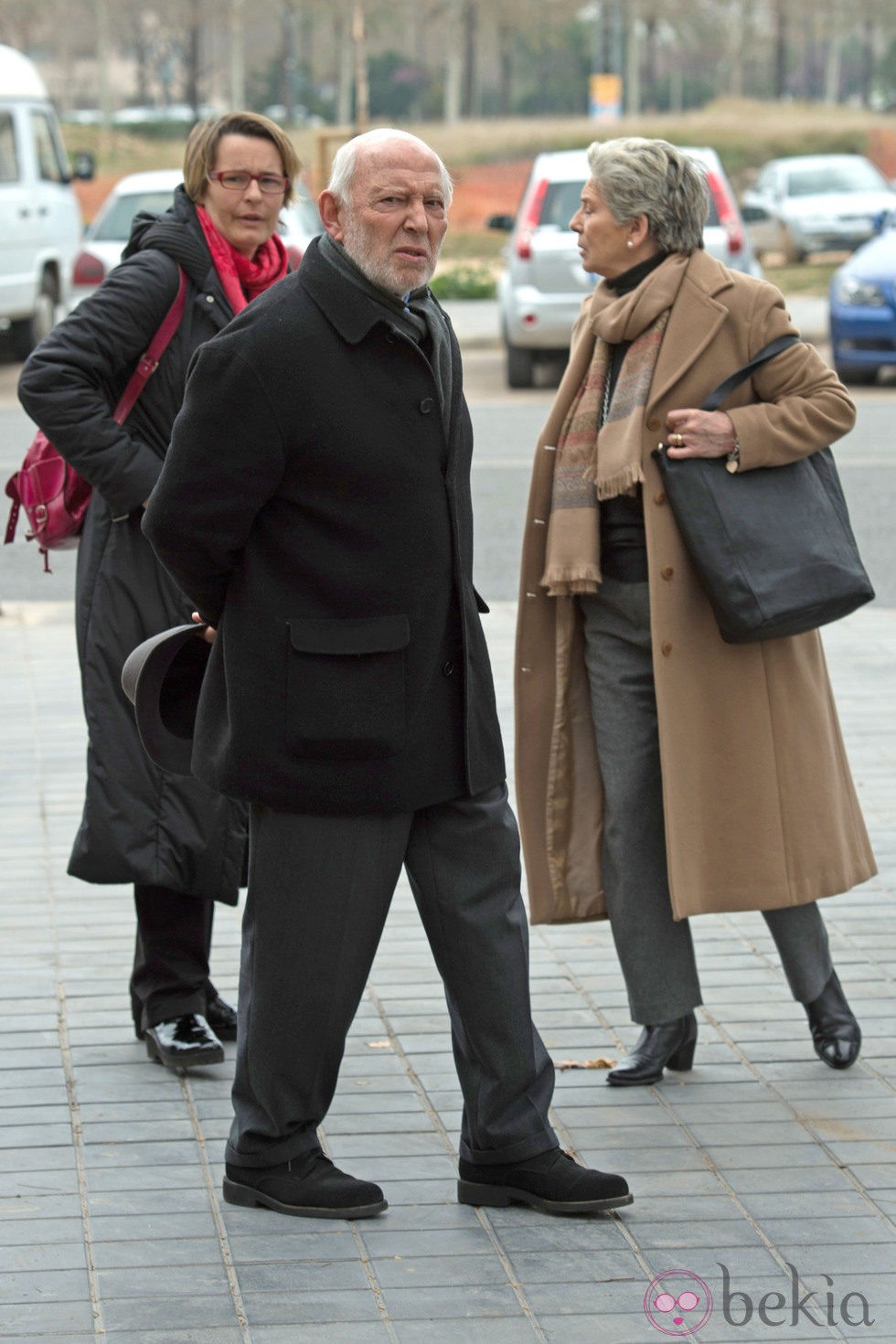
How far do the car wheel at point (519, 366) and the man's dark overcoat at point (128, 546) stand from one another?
13.4 metres

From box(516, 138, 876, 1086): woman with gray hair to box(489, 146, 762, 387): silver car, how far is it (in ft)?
40.4

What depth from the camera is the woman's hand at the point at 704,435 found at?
4.10 m

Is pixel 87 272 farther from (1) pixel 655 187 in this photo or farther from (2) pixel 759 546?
(2) pixel 759 546

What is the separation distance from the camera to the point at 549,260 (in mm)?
17062

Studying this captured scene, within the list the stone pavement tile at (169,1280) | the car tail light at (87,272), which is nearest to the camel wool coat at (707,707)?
the stone pavement tile at (169,1280)

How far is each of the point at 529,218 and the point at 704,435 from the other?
13.7 meters

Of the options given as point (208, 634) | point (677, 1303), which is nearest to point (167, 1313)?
point (677, 1303)

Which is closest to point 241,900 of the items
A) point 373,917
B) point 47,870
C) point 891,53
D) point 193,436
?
point 47,870

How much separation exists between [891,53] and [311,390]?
270 feet

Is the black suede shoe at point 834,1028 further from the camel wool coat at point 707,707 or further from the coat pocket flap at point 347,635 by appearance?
the coat pocket flap at point 347,635

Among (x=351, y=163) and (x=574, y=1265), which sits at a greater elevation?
(x=351, y=163)

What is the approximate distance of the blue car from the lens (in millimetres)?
16281

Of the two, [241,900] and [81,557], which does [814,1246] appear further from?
[241,900]

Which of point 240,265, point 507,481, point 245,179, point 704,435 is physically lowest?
point 507,481
